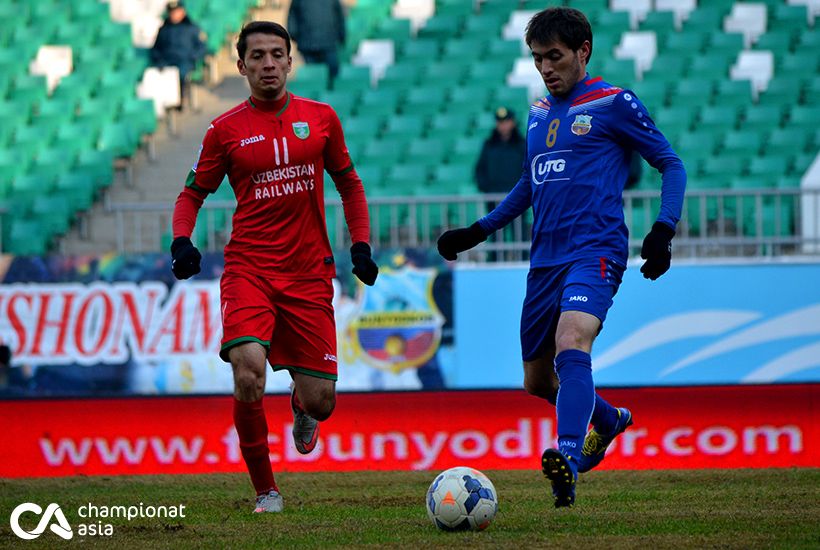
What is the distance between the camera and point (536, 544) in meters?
5.50

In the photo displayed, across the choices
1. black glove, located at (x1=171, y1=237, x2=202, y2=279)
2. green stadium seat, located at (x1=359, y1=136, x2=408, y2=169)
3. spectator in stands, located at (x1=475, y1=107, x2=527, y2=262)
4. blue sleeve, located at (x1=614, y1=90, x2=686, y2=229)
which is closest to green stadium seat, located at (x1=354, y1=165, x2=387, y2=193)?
green stadium seat, located at (x1=359, y1=136, x2=408, y2=169)

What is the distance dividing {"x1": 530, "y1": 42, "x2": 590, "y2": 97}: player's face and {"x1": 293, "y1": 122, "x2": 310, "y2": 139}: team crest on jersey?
A: 130cm

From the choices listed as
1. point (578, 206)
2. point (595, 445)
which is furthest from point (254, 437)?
point (578, 206)

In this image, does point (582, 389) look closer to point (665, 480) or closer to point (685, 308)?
point (665, 480)

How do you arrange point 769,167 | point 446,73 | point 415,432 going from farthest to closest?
1. point 446,73
2. point 769,167
3. point 415,432

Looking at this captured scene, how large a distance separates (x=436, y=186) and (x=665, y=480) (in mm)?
6956

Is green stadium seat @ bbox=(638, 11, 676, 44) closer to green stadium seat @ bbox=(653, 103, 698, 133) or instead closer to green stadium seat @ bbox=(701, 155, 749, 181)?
green stadium seat @ bbox=(653, 103, 698, 133)

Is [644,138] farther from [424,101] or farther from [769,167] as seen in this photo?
[424,101]

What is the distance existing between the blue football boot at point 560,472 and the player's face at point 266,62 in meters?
2.48

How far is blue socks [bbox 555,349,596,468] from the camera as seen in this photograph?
6.06 m

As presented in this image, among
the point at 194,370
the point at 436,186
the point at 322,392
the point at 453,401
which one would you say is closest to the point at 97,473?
the point at 194,370

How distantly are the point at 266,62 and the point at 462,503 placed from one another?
252 centimetres

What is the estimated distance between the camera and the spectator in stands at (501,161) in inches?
540

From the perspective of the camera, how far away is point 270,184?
Result: 23.3 feet
